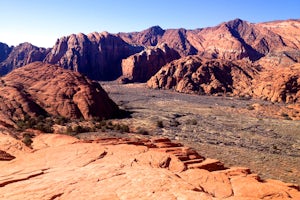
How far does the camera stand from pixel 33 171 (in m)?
13.8

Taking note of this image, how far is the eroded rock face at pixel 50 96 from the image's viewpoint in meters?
39.2

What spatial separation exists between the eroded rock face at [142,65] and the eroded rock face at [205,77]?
15.3 meters

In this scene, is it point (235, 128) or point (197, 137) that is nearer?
point (197, 137)

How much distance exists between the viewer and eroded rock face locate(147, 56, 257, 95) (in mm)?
90688

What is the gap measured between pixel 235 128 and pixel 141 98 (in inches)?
1334

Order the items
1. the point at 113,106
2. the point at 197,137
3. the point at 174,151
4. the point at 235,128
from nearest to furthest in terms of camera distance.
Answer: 1. the point at 174,151
2. the point at 197,137
3. the point at 235,128
4. the point at 113,106

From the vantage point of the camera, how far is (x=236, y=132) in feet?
132

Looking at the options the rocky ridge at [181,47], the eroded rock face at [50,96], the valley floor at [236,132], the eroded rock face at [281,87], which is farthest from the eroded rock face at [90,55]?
the eroded rock face at [50,96]

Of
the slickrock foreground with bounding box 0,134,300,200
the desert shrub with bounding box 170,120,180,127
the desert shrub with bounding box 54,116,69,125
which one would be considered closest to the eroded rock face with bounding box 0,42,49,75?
the desert shrub with bounding box 170,120,180,127

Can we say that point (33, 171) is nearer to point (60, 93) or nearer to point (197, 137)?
point (197, 137)

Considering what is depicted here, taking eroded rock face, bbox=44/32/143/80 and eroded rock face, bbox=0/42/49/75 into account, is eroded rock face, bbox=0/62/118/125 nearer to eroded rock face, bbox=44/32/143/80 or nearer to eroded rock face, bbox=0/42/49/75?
eroded rock face, bbox=44/32/143/80

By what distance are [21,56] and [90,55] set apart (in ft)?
101

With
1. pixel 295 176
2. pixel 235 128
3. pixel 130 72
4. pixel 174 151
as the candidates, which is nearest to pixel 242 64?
pixel 130 72

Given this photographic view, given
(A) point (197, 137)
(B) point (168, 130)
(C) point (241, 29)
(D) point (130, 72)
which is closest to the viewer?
(A) point (197, 137)
